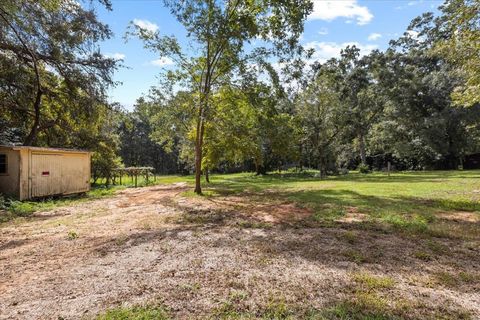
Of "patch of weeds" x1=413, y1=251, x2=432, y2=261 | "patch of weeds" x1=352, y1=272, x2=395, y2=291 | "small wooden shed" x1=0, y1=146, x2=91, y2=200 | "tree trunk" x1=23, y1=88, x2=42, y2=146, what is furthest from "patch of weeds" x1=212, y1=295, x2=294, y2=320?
"tree trunk" x1=23, y1=88, x2=42, y2=146

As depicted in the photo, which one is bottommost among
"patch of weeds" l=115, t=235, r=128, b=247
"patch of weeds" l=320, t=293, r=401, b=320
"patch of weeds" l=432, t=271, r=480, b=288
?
"patch of weeds" l=432, t=271, r=480, b=288

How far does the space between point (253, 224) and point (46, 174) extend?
357 inches

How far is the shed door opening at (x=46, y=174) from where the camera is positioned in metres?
11.2

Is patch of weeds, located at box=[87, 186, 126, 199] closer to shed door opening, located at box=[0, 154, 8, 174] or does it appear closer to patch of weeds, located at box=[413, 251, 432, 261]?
shed door opening, located at box=[0, 154, 8, 174]

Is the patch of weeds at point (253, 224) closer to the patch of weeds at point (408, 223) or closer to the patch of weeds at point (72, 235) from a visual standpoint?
the patch of weeds at point (408, 223)

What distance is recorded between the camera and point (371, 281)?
361cm

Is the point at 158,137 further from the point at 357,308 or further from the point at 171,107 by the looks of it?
the point at 357,308

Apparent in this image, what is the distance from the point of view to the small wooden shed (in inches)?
419

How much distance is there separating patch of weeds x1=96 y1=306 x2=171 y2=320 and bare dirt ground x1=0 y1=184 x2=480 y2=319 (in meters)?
0.12

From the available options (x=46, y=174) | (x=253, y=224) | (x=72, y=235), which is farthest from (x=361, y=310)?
(x=46, y=174)

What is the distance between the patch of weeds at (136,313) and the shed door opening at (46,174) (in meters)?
10.2

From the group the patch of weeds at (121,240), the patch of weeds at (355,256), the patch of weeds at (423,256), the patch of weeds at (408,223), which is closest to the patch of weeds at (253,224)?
the patch of weeds at (355,256)

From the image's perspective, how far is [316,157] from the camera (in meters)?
26.0

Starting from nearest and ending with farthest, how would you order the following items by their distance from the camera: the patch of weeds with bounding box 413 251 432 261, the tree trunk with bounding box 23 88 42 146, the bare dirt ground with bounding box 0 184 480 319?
1. the bare dirt ground with bounding box 0 184 480 319
2. the patch of weeds with bounding box 413 251 432 261
3. the tree trunk with bounding box 23 88 42 146
